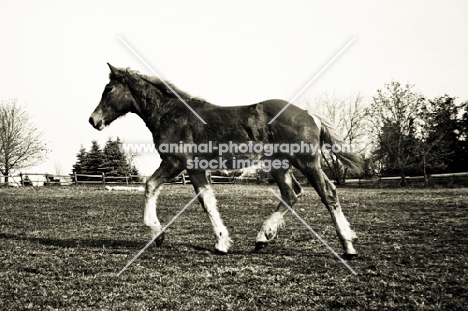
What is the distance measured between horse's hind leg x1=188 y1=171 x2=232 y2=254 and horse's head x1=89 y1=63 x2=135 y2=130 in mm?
1980

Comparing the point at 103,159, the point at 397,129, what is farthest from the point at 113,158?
the point at 397,129

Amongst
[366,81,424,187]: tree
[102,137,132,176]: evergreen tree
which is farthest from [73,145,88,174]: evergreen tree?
[366,81,424,187]: tree

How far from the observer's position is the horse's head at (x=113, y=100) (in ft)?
27.9

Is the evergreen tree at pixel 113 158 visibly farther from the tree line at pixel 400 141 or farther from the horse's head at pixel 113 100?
the horse's head at pixel 113 100

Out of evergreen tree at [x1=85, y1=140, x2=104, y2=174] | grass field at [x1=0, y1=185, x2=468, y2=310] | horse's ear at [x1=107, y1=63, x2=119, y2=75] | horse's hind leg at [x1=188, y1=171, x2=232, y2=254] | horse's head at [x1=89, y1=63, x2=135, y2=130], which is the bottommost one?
grass field at [x1=0, y1=185, x2=468, y2=310]

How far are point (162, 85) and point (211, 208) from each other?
250 cm

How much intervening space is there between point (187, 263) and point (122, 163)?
183 ft

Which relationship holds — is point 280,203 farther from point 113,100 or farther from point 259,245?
point 113,100

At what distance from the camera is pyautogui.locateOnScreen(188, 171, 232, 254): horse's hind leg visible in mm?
7457

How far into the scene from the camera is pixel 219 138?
755 centimetres

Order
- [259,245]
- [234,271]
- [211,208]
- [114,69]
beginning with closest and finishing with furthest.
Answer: [234,271] → [259,245] → [211,208] → [114,69]

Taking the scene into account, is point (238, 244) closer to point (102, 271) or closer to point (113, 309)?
point (102, 271)

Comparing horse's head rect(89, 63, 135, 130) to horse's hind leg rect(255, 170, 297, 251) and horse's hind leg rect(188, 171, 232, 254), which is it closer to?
horse's hind leg rect(188, 171, 232, 254)

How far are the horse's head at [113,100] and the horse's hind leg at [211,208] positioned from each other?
1.98 m
